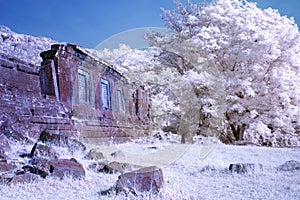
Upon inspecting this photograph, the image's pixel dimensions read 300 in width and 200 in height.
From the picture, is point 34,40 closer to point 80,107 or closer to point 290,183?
point 80,107

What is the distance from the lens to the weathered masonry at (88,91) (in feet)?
27.3

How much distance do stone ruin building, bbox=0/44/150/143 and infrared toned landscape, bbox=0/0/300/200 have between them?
1.2 inches

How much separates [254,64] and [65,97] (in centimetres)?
1061

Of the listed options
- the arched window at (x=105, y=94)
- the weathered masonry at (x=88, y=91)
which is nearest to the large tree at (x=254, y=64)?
the weathered masonry at (x=88, y=91)

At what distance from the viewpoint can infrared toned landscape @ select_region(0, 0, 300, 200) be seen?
3908mm

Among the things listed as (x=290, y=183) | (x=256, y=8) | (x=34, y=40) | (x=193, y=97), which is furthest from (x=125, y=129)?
(x=34, y=40)

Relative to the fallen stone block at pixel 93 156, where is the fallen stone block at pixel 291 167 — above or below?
below

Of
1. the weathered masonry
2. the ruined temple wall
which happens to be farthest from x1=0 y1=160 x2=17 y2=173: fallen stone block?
the weathered masonry

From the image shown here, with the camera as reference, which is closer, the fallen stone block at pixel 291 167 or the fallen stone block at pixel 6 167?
the fallen stone block at pixel 6 167

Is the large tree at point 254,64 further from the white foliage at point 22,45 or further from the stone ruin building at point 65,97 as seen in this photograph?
the white foliage at point 22,45

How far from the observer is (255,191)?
147 inches

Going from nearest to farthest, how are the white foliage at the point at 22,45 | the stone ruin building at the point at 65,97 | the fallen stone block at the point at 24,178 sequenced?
the fallen stone block at the point at 24,178 < the stone ruin building at the point at 65,97 < the white foliage at the point at 22,45

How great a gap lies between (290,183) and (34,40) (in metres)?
28.3

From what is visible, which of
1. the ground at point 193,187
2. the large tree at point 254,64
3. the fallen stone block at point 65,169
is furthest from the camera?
the large tree at point 254,64
